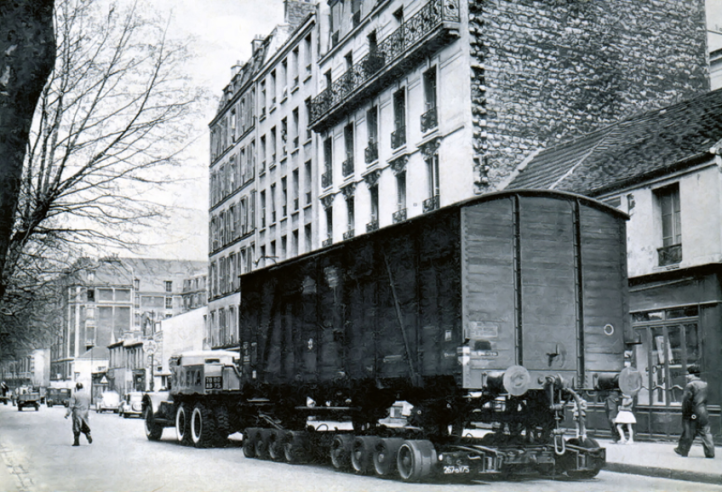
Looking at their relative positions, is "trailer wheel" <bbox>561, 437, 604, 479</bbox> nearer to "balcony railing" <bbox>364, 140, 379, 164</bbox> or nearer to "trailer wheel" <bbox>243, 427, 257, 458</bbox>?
"trailer wheel" <bbox>243, 427, 257, 458</bbox>

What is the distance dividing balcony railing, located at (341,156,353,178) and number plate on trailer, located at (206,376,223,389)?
16.5 m

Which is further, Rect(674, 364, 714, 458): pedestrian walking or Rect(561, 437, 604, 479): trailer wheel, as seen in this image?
Rect(674, 364, 714, 458): pedestrian walking

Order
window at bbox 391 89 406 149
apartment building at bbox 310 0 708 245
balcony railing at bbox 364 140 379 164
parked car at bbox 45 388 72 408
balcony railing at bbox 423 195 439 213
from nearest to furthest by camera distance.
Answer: apartment building at bbox 310 0 708 245, balcony railing at bbox 423 195 439 213, window at bbox 391 89 406 149, balcony railing at bbox 364 140 379 164, parked car at bbox 45 388 72 408

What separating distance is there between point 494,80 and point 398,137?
508 centimetres

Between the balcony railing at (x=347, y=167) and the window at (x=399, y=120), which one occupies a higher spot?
the window at (x=399, y=120)

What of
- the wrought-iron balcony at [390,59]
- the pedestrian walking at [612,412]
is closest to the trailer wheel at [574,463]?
the pedestrian walking at [612,412]

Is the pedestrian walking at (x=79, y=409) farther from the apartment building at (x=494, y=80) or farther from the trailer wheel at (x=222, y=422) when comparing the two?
the apartment building at (x=494, y=80)

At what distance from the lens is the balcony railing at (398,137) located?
31.5 meters

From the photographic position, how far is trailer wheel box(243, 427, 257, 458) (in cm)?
1783

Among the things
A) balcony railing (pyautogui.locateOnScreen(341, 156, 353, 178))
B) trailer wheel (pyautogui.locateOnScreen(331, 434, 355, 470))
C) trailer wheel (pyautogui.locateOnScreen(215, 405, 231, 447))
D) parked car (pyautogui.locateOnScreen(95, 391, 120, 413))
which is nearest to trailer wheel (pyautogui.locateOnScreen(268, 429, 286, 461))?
trailer wheel (pyautogui.locateOnScreen(331, 434, 355, 470))

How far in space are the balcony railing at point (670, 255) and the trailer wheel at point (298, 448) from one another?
895cm

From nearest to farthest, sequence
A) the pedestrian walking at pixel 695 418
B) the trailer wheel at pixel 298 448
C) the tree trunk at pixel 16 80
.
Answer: the tree trunk at pixel 16 80 < the pedestrian walking at pixel 695 418 < the trailer wheel at pixel 298 448

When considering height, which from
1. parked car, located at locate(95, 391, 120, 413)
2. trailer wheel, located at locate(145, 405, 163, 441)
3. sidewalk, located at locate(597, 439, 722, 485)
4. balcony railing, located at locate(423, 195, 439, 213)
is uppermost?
balcony railing, located at locate(423, 195, 439, 213)

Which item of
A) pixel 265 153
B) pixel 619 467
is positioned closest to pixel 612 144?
pixel 619 467
